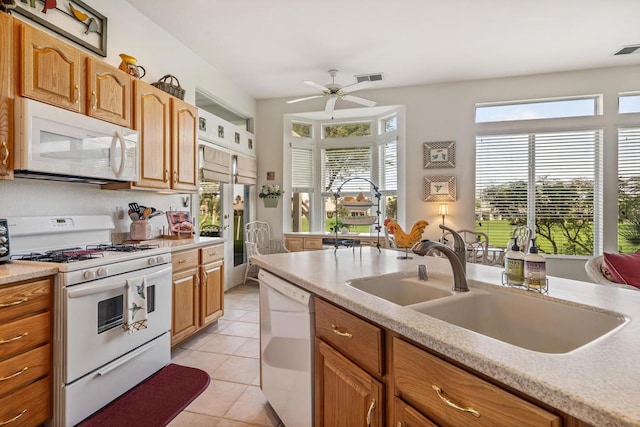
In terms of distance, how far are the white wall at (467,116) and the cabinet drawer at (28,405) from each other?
4357 millimetres

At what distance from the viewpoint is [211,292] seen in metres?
2.97

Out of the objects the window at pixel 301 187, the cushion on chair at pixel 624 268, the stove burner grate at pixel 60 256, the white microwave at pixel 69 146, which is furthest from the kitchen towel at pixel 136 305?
the window at pixel 301 187

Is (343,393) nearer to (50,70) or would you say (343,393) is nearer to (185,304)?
(185,304)

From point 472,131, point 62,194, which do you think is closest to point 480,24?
point 472,131

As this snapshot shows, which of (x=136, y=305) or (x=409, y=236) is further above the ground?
(x=409, y=236)

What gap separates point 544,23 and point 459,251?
327 centimetres

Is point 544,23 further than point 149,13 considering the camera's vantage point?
Yes

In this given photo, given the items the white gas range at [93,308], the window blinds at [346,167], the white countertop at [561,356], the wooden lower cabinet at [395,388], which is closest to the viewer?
the white countertop at [561,356]

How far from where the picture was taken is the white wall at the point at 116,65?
6.58ft

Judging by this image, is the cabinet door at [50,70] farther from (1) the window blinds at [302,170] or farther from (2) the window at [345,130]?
(2) the window at [345,130]

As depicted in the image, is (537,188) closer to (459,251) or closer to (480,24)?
(480,24)

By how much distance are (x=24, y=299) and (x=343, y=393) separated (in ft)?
5.08

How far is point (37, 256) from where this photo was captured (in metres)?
1.89

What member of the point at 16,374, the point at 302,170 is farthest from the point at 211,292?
the point at 302,170
